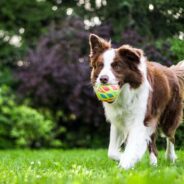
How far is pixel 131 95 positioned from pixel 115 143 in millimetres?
659

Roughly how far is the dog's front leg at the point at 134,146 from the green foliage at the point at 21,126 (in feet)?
35.0

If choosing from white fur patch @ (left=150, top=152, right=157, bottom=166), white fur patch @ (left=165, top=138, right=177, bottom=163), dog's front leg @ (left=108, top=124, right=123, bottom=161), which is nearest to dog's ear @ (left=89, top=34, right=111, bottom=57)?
dog's front leg @ (left=108, top=124, right=123, bottom=161)

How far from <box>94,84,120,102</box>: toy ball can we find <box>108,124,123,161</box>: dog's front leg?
662mm

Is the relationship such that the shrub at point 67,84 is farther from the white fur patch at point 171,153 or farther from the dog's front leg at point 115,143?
the dog's front leg at point 115,143

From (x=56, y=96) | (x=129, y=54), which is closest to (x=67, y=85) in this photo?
(x=56, y=96)

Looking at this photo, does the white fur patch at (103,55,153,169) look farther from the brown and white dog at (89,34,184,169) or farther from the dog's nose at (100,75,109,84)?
the dog's nose at (100,75,109,84)

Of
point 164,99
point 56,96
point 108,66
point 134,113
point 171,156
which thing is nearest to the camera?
point 108,66

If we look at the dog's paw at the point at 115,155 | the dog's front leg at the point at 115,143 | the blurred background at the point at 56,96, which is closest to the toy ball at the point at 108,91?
the dog's front leg at the point at 115,143

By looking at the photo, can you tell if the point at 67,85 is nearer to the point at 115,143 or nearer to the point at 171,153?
the point at 171,153

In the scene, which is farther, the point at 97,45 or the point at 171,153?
the point at 171,153

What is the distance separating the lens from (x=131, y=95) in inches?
247

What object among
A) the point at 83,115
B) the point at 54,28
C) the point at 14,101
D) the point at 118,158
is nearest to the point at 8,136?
the point at 14,101

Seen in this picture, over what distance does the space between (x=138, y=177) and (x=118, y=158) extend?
9.34 feet

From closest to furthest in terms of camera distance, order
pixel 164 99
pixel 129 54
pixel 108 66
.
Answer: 1. pixel 108 66
2. pixel 129 54
3. pixel 164 99
